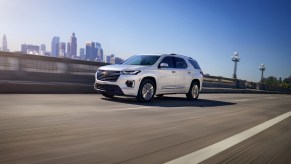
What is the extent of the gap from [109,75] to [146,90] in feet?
4.31

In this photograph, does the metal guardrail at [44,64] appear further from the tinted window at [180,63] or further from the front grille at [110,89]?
the tinted window at [180,63]

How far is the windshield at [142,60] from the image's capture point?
37.3 feet

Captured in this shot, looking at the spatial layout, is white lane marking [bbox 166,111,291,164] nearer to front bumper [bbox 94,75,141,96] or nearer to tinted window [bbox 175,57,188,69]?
front bumper [bbox 94,75,141,96]

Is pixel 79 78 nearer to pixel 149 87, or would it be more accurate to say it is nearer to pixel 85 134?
pixel 149 87

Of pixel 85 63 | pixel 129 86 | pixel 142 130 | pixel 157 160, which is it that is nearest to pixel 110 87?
pixel 129 86

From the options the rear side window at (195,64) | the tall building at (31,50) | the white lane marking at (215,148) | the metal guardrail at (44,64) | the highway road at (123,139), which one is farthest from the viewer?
the tall building at (31,50)

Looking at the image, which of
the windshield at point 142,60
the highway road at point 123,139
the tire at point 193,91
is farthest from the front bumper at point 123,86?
the tire at point 193,91

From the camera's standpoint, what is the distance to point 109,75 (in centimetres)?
1051

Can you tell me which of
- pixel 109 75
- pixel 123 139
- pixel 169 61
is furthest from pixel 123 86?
pixel 123 139

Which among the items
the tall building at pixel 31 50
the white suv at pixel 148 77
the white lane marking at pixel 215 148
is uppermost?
the tall building at pixel 31 50

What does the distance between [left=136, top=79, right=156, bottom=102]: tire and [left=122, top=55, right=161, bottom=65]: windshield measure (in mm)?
818

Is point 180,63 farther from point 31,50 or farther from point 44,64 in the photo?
point 31,50

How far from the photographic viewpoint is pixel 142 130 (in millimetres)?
5445

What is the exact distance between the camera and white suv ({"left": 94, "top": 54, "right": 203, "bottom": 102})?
10305mm
